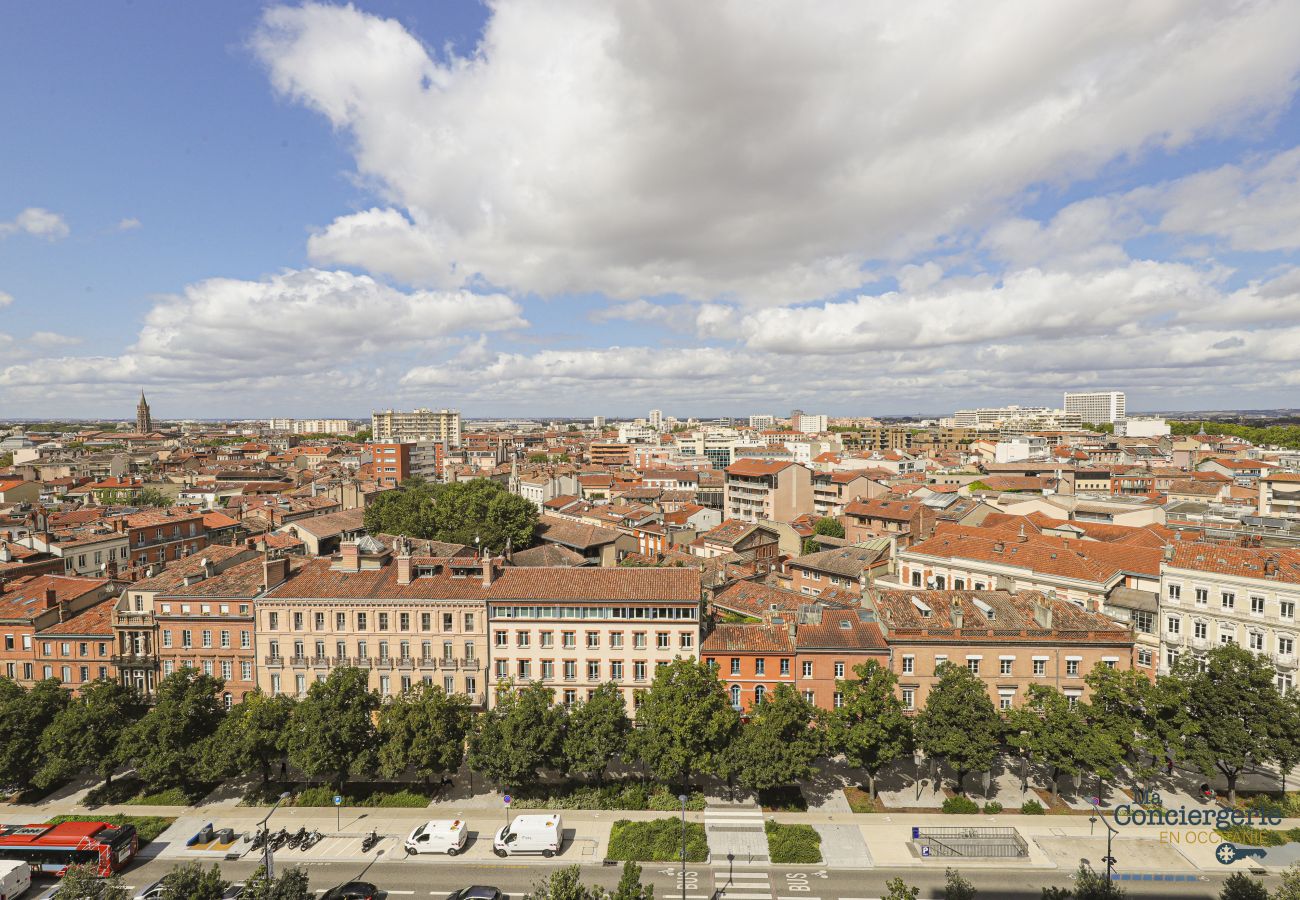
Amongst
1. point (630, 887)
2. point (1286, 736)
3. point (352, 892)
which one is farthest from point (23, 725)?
Answer: point (1286, 736)

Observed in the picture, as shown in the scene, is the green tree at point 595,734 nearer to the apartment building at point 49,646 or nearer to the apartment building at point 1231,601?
the apartment building at point 49,646

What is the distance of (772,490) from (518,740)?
10165 centimetres

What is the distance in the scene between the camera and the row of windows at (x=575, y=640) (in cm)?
5381

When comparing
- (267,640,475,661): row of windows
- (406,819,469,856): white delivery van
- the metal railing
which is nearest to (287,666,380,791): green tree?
(267,640,475,661): row of windows

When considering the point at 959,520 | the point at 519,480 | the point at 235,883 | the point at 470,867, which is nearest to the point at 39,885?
the point at 235,883

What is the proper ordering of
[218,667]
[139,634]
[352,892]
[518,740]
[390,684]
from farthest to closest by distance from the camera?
[139,634] < [218,667] < [390,684] < [518,740] < [352,892]

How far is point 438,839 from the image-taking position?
142 ft

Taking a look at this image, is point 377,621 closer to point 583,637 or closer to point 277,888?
point 583,637

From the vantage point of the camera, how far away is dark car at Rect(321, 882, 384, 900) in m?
38.3

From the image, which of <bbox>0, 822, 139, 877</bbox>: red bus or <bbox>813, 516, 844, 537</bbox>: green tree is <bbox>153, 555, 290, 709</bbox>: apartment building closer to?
<bbox>0, 822, 139, 877</bbox>: red bus

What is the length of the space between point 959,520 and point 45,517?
14211cm

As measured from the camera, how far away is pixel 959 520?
316 ft

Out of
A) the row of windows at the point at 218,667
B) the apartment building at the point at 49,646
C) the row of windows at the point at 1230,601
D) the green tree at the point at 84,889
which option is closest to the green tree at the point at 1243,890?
the row of windows at the point at 1230,601

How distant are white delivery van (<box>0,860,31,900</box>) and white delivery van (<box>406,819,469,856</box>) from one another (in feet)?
74.7
